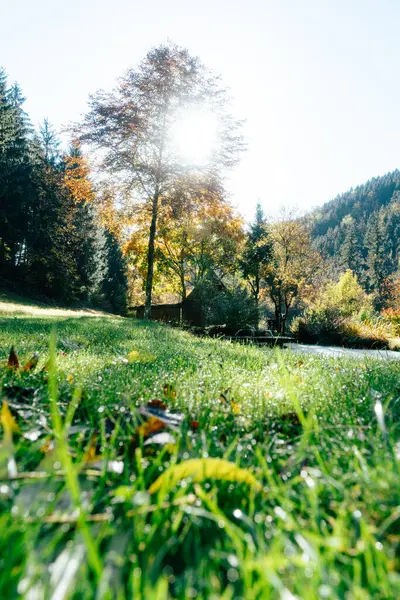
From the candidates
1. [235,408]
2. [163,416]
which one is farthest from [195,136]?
[163,416]

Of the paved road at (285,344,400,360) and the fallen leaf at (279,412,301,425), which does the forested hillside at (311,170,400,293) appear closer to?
the paved road at (285,344,400,360)

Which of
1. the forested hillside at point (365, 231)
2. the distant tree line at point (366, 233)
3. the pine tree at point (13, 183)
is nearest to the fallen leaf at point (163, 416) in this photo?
the pine tree at point (13, 183)

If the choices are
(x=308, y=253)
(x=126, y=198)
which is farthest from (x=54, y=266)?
(x=308, y=253)

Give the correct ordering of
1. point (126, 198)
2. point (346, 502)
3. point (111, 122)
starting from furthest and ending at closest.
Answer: point (126, 198) < point (111, 122) < point (346, 502)

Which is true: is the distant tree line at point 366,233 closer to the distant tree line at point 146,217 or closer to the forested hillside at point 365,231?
the forested hillside at point 365,231

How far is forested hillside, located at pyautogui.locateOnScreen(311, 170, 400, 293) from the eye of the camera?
3027 inches

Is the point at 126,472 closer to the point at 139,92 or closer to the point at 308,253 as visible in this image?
the point at 139,92

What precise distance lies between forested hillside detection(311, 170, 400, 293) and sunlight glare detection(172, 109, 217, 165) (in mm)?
28892

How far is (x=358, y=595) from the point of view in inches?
15.8

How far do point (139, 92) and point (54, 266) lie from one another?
748 inches

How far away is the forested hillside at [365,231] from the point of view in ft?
252

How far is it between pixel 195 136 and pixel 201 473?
17.9 metres

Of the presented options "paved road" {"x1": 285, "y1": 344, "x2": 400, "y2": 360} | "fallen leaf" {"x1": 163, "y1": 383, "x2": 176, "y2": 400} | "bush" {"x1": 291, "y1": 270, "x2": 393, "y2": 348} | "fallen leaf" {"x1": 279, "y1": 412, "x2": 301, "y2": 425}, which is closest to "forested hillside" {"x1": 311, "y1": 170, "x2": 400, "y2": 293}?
"bush" {"x1": 291, "y1": 270, "x2": 393, "y2": 348}

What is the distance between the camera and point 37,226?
1174 inches
